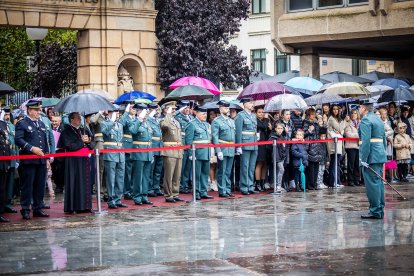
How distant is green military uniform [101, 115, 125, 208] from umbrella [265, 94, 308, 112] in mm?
4458

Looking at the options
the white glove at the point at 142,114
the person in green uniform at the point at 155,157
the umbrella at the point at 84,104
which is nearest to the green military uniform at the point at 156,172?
the person in green uniform at the point at 155,157

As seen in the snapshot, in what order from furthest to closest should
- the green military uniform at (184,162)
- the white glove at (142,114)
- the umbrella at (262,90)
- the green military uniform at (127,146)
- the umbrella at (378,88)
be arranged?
the umbrella at (378,88), the umbrella at (262,90), the green military uniform at (184,162), the green military uniform at (127,146), the white glove at (142,114)

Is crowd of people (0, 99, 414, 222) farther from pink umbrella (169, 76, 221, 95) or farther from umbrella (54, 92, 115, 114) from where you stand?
pink umbrella (169, 76, 221, 95)

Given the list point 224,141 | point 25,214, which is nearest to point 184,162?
point 224,141

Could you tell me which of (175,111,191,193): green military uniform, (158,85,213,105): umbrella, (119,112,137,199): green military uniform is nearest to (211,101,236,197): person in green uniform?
(175,111,191,193): green military uniform

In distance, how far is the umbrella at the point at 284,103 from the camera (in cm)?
2317

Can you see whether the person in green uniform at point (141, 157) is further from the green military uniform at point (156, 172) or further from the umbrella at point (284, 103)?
the umbrella at point (284, 103)

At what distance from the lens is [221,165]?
73.3ft

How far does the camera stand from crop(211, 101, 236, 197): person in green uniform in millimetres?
22141

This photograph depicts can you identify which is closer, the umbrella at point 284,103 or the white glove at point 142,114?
the white glove at point 142,114

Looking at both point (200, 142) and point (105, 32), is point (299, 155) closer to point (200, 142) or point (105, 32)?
point (200, 142)

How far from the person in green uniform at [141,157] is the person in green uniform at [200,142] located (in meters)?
1.12

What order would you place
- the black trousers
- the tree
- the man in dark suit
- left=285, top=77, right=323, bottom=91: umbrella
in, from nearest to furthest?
the man in dark suit → the black trousers → left=285, top=77, right=323, bottom=91: umbrella → the tree

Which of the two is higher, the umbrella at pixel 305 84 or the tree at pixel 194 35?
the tree at pixel 194 35
